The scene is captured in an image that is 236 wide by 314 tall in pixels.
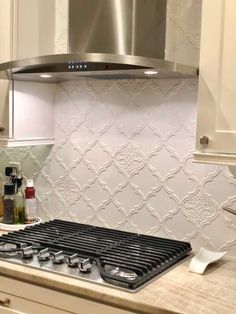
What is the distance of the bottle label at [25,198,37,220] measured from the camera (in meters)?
2.27

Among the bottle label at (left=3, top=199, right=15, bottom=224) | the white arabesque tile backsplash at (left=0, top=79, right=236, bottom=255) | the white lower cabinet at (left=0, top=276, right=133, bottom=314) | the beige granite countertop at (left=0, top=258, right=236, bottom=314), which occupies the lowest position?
the white lower cabinet at (left=0, top=276, right=133, bottom=314)

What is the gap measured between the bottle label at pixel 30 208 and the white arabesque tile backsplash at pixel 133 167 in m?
0.12

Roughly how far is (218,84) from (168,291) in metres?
0.72

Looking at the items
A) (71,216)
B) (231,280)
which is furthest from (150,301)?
(71,216)

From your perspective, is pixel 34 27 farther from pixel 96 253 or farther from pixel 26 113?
pixel 96 253

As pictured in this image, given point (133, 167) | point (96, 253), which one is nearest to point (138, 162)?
point (133, 167)

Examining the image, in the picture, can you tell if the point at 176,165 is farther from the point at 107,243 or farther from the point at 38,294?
the point at 38,294

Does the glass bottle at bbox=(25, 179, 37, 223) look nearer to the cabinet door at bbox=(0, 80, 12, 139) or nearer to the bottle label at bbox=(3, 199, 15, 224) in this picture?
the bottle label at bbox=(3, 199, 15, 224)

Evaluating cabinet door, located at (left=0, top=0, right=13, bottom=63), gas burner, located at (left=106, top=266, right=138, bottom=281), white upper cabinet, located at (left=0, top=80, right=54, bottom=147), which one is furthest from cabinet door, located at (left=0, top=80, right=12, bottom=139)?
gas burner, located at (left=106, top=266, right=138, bottom=281)

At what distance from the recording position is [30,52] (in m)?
2.04

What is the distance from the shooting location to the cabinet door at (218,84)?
1.50m

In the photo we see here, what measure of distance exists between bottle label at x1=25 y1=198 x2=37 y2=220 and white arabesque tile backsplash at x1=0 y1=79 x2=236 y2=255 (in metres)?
0.12

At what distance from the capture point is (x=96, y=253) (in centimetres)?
171

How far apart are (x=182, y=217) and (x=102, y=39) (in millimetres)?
859
